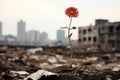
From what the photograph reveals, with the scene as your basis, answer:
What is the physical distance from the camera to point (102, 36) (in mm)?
70250

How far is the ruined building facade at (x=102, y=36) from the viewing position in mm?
65688

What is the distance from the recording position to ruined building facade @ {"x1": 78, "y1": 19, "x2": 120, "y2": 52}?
65.7 meters

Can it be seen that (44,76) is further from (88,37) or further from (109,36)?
(88,37)

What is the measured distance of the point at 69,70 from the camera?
8656 millimetres

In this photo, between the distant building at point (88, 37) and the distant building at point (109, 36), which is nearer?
the distant building at point (109, 36)

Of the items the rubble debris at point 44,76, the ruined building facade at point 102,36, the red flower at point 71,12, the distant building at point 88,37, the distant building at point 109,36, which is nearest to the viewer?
the rubble debris at point 44,76

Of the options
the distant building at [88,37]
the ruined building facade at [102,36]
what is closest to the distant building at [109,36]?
the ruined building facade at [102,36]

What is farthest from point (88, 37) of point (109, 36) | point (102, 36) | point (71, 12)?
point (71, 12)

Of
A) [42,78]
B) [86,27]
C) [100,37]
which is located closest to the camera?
[42,78]

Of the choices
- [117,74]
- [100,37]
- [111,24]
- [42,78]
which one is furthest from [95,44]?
[42,78]

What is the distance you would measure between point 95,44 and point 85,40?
544 centimetres

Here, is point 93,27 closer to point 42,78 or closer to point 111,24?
point 111,24

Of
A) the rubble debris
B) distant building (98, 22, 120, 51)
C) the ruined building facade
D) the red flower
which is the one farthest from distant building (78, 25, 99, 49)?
the rubble debris

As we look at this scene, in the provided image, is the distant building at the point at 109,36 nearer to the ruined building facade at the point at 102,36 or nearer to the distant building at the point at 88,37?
the ruined building facade at the point at 102,36
